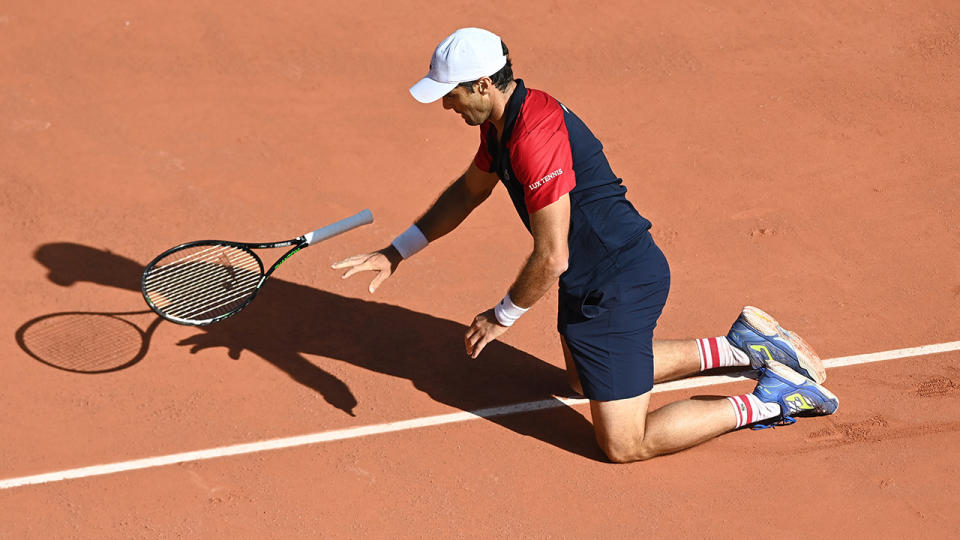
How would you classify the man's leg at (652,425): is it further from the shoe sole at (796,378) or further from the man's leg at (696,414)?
the shoe sole at (796,378)

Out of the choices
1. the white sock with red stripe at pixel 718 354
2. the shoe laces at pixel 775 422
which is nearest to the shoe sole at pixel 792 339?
the white sock with red stripe at pixel 718 354

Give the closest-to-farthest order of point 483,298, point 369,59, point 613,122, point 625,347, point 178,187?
point 625,347
point 483,298
point 178,187
point 613,122
point 369,59

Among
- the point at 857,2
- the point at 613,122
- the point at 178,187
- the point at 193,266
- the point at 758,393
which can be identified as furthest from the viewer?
the point at 857,2

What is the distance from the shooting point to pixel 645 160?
859 centimetres

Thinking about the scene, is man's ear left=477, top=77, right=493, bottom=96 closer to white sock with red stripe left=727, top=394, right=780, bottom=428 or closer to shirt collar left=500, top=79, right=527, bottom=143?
shirt collar left=500, top=79, right=527, bottom=143

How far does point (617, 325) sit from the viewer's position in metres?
5.98

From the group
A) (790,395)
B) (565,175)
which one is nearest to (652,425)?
(790,395)

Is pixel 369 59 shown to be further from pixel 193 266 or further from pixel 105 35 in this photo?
pixel 193 266

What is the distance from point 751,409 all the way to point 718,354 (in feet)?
1.55

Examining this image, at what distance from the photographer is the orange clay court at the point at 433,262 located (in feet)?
19.8

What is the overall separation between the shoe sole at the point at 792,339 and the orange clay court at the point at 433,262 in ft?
0.67

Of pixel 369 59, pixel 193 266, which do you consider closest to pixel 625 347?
pixel 193 266

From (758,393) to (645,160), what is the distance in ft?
8.95

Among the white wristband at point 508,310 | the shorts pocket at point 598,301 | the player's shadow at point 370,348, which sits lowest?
the player's shadow at point 370,348
